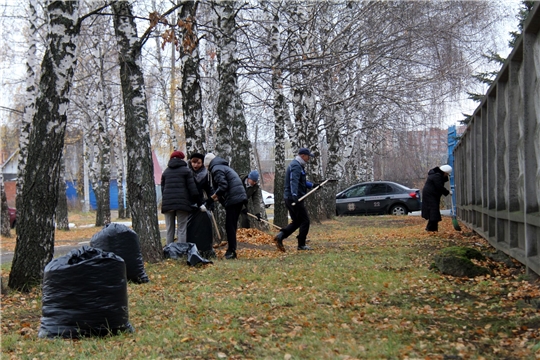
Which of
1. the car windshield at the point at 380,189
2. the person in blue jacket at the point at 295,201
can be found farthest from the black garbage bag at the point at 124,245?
the car windshield at the point at 380,189

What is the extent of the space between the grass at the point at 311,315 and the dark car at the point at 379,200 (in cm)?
1821

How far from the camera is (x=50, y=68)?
876 centimetres

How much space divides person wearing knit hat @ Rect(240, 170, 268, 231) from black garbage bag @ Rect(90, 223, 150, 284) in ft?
26.1

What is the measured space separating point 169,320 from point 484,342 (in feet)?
9.89

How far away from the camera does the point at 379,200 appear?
28.6 m

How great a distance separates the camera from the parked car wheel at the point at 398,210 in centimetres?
2848

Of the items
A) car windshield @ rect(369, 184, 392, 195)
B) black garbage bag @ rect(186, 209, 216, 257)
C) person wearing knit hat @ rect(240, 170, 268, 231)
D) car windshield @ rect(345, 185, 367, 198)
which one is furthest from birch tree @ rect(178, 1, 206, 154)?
car windshield @ rect(369, 184, 392, 195)

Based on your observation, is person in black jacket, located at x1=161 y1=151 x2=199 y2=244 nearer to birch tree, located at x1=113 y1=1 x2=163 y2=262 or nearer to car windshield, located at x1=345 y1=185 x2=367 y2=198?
birch tree, located at x1=113 y1=1 x2=163 y2=262

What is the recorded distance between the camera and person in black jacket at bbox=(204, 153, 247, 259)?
11.7 m

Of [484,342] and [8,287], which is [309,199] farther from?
[484,342]

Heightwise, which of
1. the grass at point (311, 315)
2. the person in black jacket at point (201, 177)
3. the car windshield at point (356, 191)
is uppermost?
the person in black jacket at point (201, 177)

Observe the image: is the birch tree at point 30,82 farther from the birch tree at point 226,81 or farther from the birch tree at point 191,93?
the birch tree at point 226,81

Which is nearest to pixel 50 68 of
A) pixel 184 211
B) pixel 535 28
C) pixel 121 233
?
pixel 121 233

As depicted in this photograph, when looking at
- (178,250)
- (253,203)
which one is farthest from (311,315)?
(253,203)
